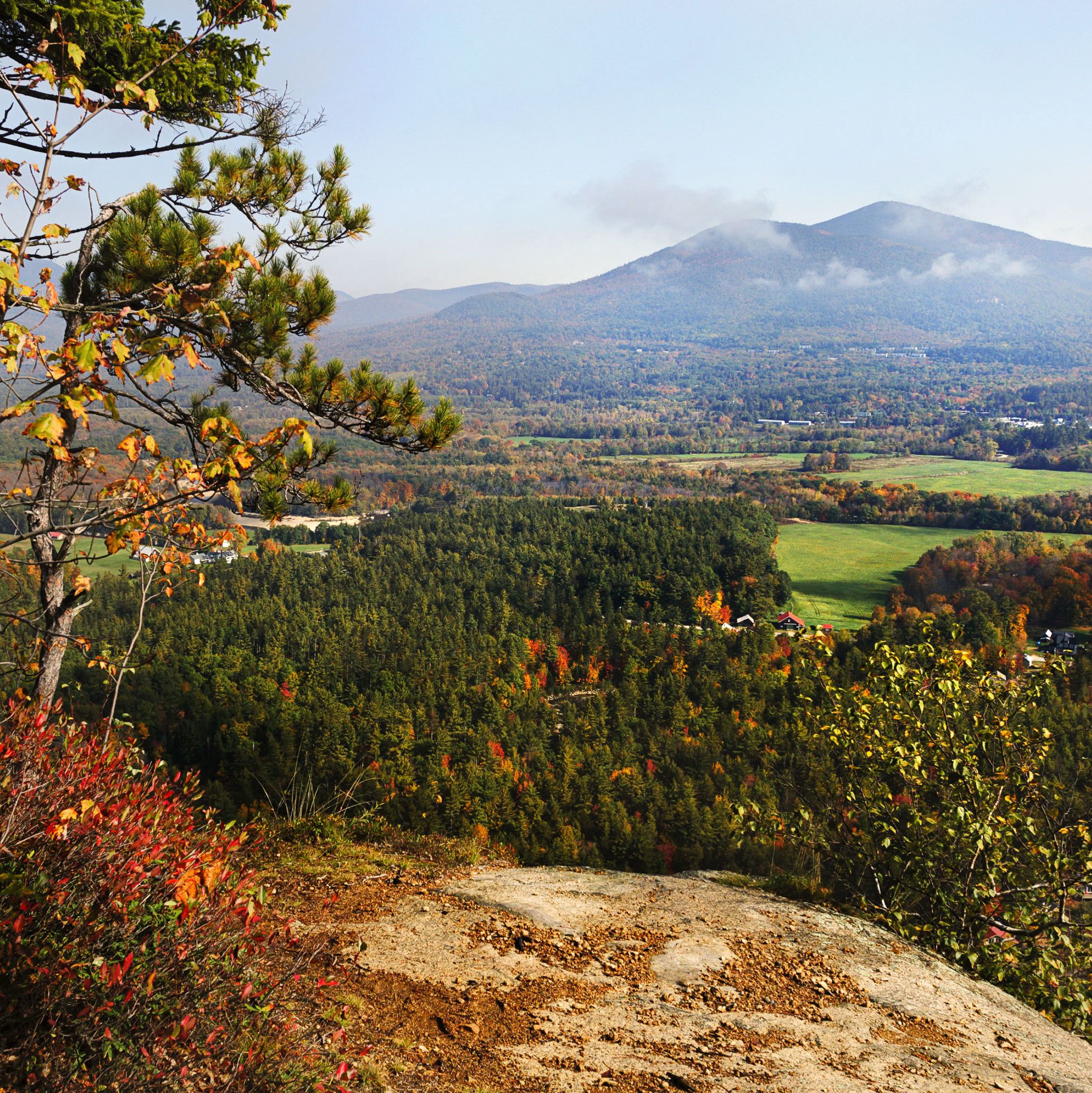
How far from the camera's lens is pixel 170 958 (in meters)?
3.44

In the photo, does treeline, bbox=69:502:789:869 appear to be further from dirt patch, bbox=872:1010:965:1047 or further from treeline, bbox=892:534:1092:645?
treeline, bbox=892:534:1092:645

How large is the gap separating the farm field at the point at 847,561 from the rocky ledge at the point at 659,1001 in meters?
57.0

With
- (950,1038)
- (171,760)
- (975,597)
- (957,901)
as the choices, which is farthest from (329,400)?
(975,597)

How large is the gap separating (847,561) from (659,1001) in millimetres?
87242

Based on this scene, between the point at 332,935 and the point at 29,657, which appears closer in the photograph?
the point at 332,935

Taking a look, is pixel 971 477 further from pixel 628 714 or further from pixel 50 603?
pixel 50 603

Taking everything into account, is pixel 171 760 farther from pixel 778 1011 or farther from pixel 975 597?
pixel 975 597

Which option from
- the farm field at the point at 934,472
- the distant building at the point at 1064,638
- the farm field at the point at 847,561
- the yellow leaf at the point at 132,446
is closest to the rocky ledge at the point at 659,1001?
the yellow leaf at the point at 132,446

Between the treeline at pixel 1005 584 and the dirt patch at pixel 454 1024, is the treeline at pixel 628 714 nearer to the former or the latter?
the treeline at pixel 1005 584

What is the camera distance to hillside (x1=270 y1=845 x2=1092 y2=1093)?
4.78 metres

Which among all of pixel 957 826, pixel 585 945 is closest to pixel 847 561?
pixel 957 826

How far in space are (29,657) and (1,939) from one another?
401cm

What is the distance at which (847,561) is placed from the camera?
86.0 m

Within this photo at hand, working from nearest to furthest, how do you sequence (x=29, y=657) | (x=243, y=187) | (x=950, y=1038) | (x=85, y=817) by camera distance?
1. (x=85, y=817)
2. (x=950, y=1038)
3. (x=29, y=657)
4. (x=243, y=187)
